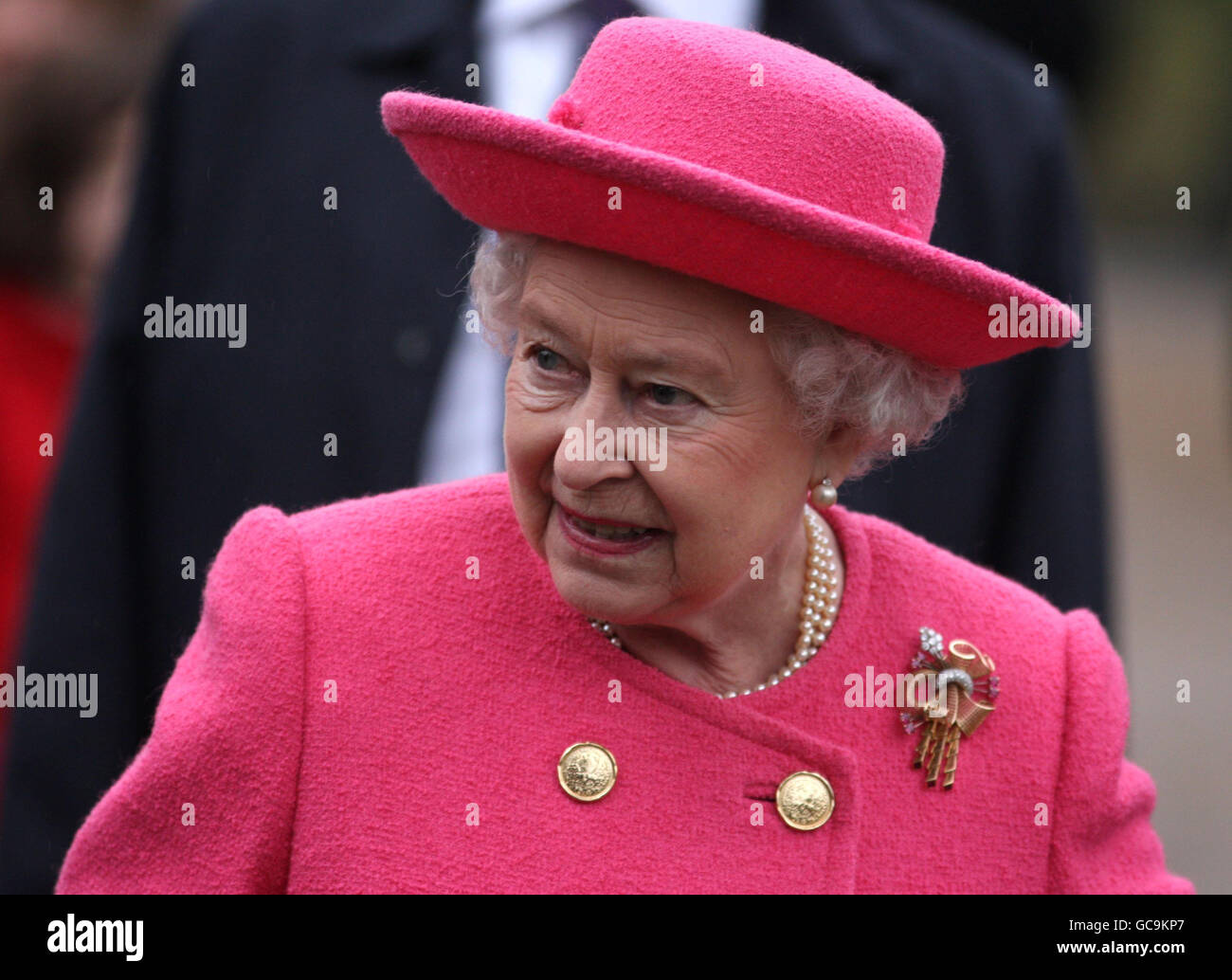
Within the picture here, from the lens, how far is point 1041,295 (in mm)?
2508

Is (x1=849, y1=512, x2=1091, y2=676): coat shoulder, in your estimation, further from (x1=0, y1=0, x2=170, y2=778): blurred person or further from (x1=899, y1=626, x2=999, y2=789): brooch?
(x1=0, y1=0, x2=170, y2=778): blurred person

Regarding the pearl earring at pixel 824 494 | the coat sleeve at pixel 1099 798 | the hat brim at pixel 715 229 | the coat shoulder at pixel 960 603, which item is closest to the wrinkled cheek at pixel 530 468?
the hat brim at pixel 715 229

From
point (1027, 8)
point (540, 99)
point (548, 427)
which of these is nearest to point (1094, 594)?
point (540, 99)

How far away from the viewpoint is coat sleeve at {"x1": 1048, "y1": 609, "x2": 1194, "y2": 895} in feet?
9.37

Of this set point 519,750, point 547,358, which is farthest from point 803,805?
point 547,358

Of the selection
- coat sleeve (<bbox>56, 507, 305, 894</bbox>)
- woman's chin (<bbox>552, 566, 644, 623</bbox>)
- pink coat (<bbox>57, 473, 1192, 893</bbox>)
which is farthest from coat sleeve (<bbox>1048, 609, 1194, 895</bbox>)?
coat sleeve (<bbox>56, 507, 305, 894</bbox>)

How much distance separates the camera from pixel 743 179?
2447 millimetres

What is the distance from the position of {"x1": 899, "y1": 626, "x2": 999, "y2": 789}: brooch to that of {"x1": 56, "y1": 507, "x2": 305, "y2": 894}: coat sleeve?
914mm

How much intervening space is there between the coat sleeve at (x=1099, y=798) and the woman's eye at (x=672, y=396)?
2.81ft

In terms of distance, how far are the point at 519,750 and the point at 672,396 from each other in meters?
0.56

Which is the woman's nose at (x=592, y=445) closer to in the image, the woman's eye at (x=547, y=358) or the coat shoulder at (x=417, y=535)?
the woman's eye at (x=547, y=358)

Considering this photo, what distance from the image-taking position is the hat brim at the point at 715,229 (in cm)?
237

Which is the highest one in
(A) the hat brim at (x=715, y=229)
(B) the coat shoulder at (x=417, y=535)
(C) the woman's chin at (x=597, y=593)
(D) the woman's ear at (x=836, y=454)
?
(A) the hat brim at (x=715, y=229)

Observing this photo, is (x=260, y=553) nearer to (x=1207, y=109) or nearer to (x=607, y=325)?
(x=607, y=325)
